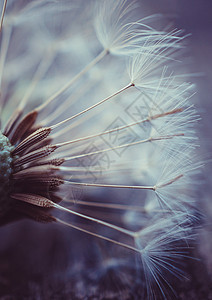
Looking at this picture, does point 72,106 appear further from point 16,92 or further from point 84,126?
point 16,92

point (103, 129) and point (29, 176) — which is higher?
point (103, 129)

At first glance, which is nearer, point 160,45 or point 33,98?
point 160,45

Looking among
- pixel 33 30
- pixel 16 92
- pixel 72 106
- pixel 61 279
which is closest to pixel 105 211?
pixel 61 279

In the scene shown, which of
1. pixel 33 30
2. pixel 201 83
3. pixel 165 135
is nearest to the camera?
pixel 165 135

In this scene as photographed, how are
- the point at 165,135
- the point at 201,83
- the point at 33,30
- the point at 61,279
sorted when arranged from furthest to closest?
the point at 201,83, the point at 33,30, the point at 61,279, the point at 165,135

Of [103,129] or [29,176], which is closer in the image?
[29,176]

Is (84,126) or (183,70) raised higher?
(183,70)

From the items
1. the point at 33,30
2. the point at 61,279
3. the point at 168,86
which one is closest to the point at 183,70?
the point at 168,86

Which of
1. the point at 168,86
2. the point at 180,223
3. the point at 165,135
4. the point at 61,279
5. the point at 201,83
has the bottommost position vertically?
the point at 61,279
